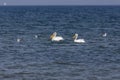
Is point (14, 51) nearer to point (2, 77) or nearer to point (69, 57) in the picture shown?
point (69, 57)

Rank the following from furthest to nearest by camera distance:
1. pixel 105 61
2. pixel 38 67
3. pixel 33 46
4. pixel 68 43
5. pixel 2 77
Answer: pixel 68 43 → pixel 33 46 → pixel 105 61 → pixel 38 67 → pixel 2 77

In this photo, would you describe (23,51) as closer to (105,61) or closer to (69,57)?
(69,57)

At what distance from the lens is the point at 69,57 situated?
35406mm

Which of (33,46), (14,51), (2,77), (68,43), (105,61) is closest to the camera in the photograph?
(2,77)

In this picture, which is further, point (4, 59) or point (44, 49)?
point (44, 49)

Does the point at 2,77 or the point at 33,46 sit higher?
the point at 33,46

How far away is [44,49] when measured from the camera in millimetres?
40125

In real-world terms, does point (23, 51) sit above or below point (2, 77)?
above

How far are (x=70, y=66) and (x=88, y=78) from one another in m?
4.01

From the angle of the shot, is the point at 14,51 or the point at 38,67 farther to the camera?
the point at 14,51

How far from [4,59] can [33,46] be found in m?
8.59

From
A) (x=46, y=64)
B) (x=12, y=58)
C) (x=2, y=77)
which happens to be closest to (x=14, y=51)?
(x=12, y=58)

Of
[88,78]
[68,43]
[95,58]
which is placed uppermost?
[68,43]

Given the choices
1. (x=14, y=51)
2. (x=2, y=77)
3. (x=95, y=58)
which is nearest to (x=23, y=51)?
(x=14, y=51)
